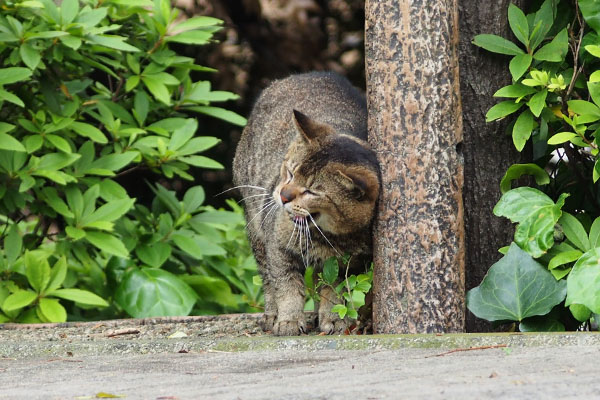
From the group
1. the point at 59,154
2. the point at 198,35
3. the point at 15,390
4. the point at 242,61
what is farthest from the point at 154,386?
the point at 242,61

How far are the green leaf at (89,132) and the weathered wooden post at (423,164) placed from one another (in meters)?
1.94

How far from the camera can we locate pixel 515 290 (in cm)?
368

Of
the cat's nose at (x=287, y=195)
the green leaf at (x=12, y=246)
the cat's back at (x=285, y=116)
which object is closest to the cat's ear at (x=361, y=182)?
the cat's nose at (x=287, y=195)

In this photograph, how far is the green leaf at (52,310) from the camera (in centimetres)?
484

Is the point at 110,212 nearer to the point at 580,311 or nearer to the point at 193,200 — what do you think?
the point at 193,200

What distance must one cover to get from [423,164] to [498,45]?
23.6 inches

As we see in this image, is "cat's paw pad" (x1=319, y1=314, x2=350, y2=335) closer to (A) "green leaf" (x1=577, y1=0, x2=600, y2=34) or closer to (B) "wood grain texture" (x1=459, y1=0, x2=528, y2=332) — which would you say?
(B) "wood grain texture" (x1=459, y1=0, x2=528, y2=332)

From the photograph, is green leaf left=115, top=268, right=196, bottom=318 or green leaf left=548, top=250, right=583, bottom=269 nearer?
green leaf left=548, top=250, right=583, bottom=269

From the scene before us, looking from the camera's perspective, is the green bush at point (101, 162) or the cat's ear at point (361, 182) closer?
the cat's ear at point (361, 182)

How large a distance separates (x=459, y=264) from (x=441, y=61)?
828mm

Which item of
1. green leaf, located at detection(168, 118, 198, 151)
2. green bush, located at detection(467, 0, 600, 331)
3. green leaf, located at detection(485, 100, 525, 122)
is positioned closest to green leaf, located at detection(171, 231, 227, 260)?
green leaf, located at detection(168, 118, 198, 151)

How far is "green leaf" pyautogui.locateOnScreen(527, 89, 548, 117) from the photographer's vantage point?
144 inches

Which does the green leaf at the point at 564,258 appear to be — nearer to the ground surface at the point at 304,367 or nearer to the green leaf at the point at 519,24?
the ground surface at the point at 304,367

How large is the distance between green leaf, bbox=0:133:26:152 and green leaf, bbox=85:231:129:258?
1.97 ft
